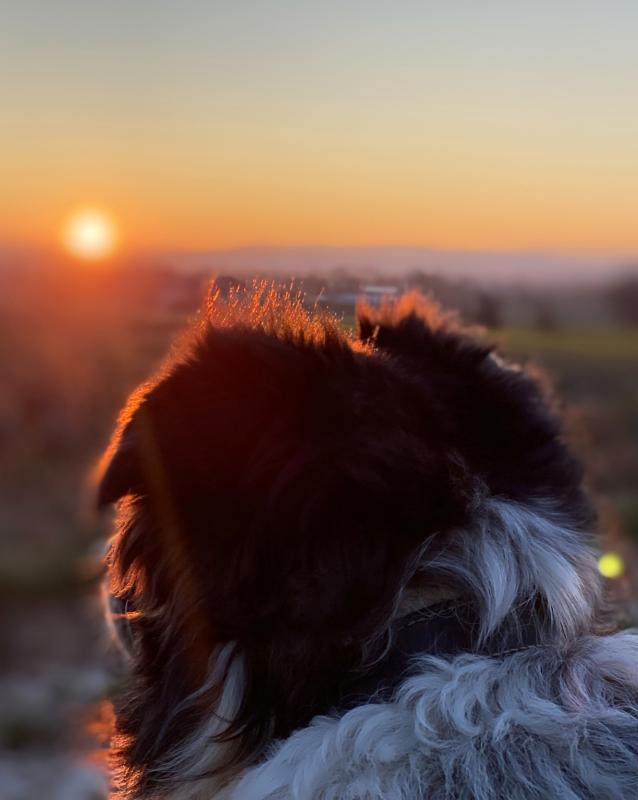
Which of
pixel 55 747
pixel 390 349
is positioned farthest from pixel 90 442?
pixel 390 349

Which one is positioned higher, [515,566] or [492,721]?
[515,566]

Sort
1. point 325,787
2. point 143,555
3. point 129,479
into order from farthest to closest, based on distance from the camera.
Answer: point 143,555 < point 129,479 < point 325,787

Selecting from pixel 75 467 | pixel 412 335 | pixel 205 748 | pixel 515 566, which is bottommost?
pixel 205 748

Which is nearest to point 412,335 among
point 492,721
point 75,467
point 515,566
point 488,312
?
point 515,566

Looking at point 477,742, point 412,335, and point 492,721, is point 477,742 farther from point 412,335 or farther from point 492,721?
point 412,335

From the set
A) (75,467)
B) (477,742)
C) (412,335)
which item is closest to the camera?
(477,742)

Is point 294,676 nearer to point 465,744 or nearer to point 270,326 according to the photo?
point 465,744

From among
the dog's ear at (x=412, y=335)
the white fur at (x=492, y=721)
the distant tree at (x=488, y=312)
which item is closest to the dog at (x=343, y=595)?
the white fur at (x=492, y=721)
